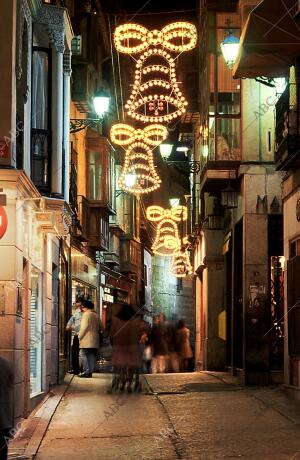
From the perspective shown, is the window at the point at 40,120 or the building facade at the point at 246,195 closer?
the window at the point at 40,120

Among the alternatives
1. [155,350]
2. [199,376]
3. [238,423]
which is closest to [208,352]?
[155,350]

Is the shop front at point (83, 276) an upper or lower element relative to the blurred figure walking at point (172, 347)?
→ upper

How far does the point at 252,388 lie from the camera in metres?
18.7

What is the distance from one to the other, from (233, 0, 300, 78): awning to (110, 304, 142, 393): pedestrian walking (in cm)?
549

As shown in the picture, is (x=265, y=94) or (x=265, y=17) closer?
(x=265, y=17)

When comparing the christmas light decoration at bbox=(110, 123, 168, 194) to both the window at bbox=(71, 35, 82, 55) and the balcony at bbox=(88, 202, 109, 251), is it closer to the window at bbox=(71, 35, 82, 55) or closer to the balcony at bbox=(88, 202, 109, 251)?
the balcony at bbox=(88, 202, 109, 251)

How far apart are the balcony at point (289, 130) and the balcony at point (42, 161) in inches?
180

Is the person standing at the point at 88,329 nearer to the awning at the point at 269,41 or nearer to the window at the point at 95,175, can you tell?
the awning at the point at 269,41

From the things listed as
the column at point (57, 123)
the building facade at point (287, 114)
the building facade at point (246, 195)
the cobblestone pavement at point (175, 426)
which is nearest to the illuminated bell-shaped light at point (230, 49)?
the building facade at point (246, 195)

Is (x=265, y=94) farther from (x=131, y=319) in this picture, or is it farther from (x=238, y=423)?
(x=238, y=423)

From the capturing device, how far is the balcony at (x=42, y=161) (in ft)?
53.6

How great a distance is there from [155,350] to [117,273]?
17.1 m

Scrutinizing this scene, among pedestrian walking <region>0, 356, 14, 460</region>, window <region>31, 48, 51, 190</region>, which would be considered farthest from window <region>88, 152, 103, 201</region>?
pedestrian walking <region>0, 356, 14, 460</region>

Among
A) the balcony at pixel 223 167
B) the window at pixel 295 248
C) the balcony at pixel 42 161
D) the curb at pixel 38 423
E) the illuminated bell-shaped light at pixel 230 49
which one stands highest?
the illuminated bell-shaped light at pixel 230 49
